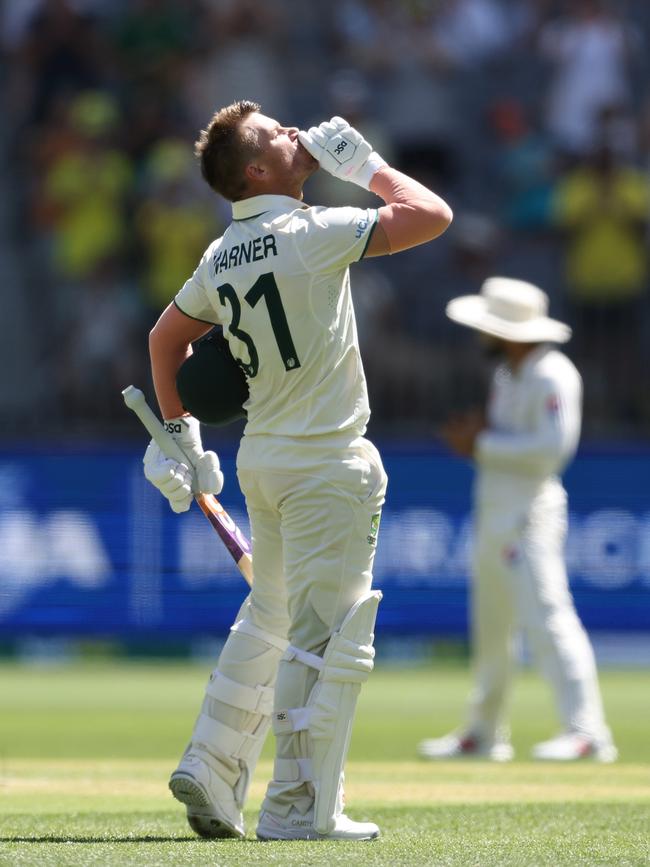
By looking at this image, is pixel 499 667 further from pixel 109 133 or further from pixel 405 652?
pixel 109 133

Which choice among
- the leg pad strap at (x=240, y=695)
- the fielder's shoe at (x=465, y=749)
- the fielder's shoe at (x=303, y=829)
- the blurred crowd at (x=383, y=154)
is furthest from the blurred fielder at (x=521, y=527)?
the blurred crowd at (x=383, y=154)

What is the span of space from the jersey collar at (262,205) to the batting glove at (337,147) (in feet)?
0.50

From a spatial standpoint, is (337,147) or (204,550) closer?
(337,147)

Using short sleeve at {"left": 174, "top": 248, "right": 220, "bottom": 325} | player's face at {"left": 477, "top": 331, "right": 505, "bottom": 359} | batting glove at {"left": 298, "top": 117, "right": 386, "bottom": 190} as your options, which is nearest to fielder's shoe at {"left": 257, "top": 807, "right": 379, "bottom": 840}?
short sleeve at {"left": 174, "top": 248, "right": 220, "bottom": 325}

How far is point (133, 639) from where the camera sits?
13117 millimetres

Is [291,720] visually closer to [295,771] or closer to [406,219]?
[295,771]

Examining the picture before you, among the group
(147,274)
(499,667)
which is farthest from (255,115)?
(147,274)

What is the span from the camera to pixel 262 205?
211 inches

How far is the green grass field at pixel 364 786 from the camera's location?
491 centimetres

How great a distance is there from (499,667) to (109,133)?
350 inches

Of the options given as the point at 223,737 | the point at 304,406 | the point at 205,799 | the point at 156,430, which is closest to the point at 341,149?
the point at 304,406

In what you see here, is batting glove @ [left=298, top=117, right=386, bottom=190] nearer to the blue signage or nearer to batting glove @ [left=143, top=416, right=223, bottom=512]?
batting glove @ [left=143, top=416, right=223, bottom=512]

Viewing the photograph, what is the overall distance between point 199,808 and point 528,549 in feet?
11.0

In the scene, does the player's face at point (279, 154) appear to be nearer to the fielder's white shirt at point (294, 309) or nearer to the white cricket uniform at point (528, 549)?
the fielder's white shirt at point (294, 309)
